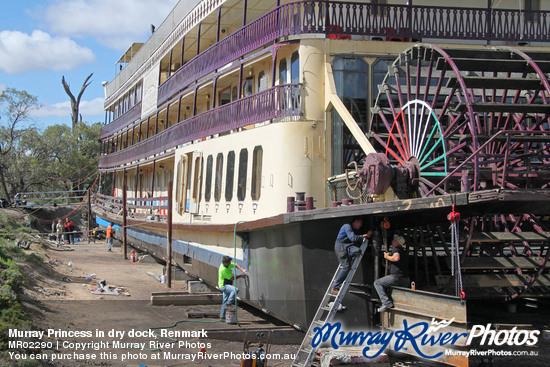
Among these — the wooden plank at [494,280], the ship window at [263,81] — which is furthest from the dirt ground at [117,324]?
the ship window at [263,81]

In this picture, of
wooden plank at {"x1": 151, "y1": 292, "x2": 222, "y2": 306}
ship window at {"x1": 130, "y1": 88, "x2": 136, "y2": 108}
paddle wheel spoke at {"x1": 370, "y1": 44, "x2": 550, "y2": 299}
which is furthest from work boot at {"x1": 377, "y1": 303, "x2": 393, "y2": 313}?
ship window at {"x1": 130, "y1": 88, "x2": 136, "y2": 108}

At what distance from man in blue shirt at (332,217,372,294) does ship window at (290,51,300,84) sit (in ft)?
13.7

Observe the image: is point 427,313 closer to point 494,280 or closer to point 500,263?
point 500,263

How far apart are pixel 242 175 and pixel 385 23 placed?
4.33 meters

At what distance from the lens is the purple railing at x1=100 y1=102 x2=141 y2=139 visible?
27.5 meters

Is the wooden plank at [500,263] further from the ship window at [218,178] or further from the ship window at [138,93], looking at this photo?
the ship window at [138,93]

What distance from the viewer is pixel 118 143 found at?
33.8m

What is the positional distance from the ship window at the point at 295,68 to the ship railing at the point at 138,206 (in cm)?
765

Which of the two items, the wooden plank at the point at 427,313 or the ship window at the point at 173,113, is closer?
the wooden plank at the point at 427,313

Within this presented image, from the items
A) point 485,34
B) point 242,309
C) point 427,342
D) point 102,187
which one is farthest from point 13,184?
point 427,342

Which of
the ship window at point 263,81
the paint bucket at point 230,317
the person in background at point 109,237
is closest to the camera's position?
the paint bucket at point 230,317

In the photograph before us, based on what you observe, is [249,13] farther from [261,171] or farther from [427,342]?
[427,342]

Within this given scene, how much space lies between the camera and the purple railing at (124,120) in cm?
2752

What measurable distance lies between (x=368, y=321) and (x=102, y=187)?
31932 mm
